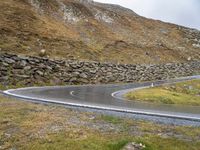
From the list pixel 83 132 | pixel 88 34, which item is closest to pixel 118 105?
pixel 83 132

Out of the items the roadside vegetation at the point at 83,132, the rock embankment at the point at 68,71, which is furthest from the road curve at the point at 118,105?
the rock embankment at the point at 68,71

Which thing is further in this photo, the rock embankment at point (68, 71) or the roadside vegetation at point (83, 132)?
the rock embankment at point (68, 71)

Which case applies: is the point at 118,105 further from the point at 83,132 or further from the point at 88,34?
the point at 88,34

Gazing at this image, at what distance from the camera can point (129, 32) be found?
9044cm

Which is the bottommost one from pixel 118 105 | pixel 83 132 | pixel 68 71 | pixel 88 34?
pixel 118 105

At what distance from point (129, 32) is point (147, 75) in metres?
23.0

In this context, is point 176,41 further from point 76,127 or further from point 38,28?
point 76,127

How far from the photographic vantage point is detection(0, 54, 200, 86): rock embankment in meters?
45.7

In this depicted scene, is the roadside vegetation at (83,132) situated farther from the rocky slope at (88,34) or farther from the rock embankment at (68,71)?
the rocky slope at (88,34)

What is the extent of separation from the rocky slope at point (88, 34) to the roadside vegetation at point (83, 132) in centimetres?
3216

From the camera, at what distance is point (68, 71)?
175 feet

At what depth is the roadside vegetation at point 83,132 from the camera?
14.2 metres

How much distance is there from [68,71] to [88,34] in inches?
1008

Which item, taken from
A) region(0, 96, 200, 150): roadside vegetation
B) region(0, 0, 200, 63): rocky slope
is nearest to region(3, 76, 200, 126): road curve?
→ region(0, 96, 200, 150): roadside vegetation
